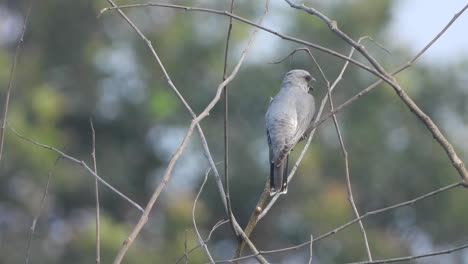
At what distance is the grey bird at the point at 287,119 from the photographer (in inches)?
228

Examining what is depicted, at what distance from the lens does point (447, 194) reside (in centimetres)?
2436

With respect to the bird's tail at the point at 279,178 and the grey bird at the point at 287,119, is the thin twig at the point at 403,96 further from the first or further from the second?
the grey bird at the point at 287,119

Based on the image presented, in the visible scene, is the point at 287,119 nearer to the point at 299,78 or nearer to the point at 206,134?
the point at 299,78

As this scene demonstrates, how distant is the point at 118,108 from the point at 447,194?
7616 millimetres

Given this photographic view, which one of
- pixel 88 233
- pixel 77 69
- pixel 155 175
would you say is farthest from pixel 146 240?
pixel 77 69

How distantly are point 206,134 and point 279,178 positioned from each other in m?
15.7

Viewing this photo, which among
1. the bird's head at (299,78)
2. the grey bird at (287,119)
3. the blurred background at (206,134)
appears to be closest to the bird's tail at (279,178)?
the grey bird at (287,119)

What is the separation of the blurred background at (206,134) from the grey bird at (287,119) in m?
13.2

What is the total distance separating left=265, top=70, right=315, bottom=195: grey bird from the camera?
5.80 metres

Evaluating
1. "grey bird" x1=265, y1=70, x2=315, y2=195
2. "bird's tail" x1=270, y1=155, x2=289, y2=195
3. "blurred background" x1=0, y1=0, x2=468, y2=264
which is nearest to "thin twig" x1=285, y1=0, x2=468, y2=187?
"bird's tail" x1=270, y1=155, x2=289, y2=195

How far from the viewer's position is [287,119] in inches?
240

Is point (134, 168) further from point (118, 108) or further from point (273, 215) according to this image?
point (273, 215)

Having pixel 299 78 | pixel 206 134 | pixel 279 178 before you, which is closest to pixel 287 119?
pixel 299 78

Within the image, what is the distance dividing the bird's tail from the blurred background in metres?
14.2
